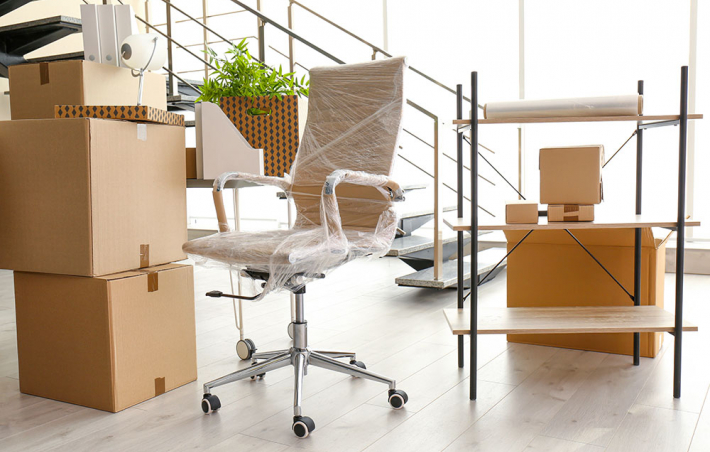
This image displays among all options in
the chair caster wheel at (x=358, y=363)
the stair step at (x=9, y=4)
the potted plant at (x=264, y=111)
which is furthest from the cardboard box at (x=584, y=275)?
the stair step at (x=9, y=4)

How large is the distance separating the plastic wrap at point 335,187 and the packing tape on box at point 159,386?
43cm

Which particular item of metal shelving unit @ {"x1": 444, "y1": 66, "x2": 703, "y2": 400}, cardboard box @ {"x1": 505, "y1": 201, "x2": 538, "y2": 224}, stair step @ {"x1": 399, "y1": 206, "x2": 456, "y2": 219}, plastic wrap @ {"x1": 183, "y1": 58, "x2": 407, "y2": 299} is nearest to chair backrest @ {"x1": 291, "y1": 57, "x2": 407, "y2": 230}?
plastic wrap @ {"x1": 183, "y1": 58, "x2": 407, "y2": 299}

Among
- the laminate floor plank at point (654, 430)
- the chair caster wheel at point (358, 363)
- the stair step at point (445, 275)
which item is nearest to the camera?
the laminate floor plank at point (654, 430)

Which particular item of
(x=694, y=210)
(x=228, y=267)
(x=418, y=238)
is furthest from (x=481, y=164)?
(x=228, y=267)

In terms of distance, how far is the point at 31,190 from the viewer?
1.86 metres

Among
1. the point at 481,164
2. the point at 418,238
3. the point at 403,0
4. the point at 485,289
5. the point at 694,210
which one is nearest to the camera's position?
the point at 485,289

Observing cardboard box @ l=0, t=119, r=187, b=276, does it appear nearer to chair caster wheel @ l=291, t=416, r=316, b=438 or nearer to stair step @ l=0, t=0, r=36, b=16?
chair caster wheel @ l=291, t=416, r=316, b=438

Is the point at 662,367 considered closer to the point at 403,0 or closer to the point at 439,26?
the point at 439,26

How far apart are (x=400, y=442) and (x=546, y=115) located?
104 cm

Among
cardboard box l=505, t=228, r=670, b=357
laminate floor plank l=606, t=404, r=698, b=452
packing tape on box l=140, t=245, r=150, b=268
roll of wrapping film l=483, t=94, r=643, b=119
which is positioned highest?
roll of wrapping film l=483, t=94, r=643, b=119

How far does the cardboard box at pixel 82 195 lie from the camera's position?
5.80 ft

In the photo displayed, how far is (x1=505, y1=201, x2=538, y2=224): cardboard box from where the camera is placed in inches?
74.6

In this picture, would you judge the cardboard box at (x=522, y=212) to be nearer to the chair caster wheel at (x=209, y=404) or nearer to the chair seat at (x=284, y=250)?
the chair seat at (x=284, y=250)

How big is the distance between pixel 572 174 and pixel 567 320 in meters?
0.48
